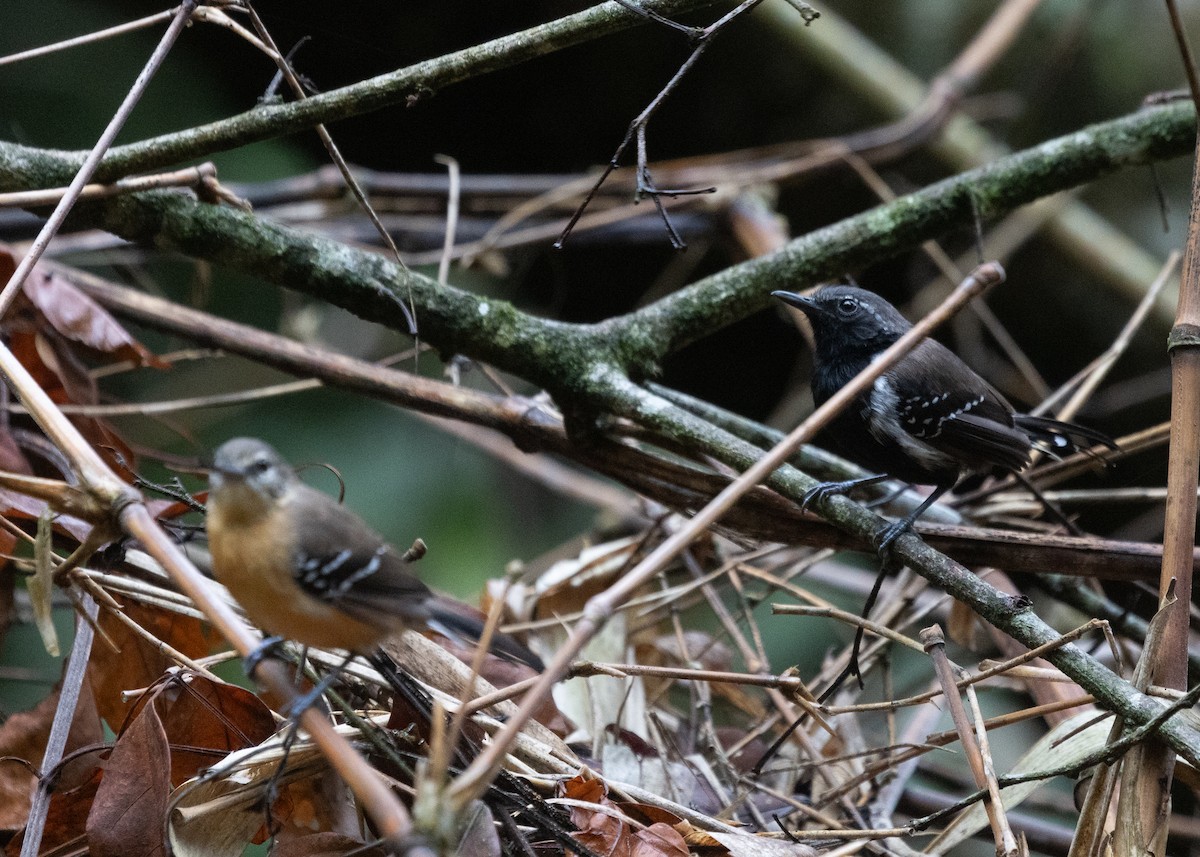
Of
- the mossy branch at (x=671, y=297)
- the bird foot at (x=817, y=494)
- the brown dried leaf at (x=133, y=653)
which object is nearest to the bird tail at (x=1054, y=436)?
the mossy branch at (x=671, y=297)

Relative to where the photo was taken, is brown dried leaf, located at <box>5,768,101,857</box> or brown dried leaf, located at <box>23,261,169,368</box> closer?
brown dried leaf, located at <box>5,768,101,857</box>

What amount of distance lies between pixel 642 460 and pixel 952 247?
3944 mm

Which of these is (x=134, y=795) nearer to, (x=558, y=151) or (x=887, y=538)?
(x=887, y=538)

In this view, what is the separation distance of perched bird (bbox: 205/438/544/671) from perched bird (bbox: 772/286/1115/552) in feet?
5.12

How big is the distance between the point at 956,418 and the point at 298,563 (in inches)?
79.6

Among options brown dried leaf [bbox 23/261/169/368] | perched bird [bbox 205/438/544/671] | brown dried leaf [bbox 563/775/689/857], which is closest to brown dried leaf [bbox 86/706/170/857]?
perched bird [bbox 205/438/544/671]

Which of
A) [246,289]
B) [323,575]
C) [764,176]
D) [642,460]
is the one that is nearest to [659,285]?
[764,176]

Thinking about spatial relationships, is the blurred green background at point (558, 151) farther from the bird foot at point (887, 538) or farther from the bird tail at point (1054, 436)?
the bird foot at point (887, 538)

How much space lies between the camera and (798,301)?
3.14 metres

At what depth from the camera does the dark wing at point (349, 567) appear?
1725mm

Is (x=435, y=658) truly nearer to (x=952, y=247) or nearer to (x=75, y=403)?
(x=75, y=403)

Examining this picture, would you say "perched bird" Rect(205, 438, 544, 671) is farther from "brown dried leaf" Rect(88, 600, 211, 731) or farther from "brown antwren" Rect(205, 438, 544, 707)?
"brown dried leaf" Rect(88, 600, 211, 731)

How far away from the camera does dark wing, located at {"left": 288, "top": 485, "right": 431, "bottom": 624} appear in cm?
172

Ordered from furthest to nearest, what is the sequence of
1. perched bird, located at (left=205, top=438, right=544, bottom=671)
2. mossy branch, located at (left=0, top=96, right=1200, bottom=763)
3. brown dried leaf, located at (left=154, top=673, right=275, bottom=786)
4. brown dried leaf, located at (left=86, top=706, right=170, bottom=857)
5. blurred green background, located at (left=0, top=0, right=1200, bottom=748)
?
1. blurred green background, located at (left=0, top=0, right=1200, bottom=748)
2. mossy branch, located at (left=0, top=96, right=1200, bottom=763)
3. brown dried leaf, located at (left=154, top=673, right=275, bottom=786)
4. brown dried leaf, located at (left=86, top=706, right=170, bottom=857)
5. perched bird, located at (left=205, top=438, right=544, bottom=671)
